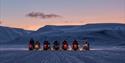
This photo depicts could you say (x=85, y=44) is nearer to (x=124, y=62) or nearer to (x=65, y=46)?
(x=65, y=46)

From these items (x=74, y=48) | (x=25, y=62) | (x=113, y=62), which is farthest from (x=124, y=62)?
(x=74, y=48)

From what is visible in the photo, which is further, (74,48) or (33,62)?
(74,48)

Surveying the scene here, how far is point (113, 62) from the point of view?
32.8 m

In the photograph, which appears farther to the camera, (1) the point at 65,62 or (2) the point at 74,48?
(2) the point at 74,48

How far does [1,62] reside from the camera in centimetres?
3369

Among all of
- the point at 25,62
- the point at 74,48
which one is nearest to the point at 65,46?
the point at 74,48

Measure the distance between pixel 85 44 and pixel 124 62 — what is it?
29458 millimetres

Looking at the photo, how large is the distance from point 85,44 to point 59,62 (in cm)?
2910

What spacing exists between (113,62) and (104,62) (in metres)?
0.52

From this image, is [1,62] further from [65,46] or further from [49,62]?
[65,46]

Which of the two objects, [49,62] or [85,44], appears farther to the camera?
[85,44]

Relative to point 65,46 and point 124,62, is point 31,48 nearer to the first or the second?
point 65,46

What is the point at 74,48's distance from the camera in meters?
60.5

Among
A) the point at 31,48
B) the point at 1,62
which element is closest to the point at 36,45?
the point at 31,48
